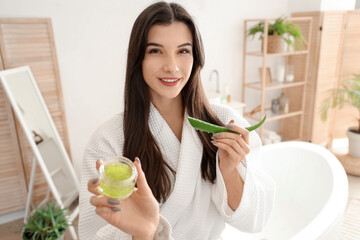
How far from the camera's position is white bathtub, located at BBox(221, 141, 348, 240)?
1923 mm

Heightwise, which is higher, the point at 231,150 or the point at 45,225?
the point at 231,150

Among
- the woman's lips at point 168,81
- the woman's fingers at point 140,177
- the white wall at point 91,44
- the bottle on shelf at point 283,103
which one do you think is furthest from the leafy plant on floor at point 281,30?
the woman's fingers at point 140,177

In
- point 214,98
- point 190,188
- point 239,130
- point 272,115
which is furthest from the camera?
point 272,115

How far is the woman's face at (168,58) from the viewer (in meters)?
0.96

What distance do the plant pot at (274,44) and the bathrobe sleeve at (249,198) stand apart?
2019mm

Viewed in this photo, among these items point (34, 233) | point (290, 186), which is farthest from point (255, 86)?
point (34, 233)

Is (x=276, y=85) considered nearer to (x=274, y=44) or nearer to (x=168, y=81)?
(x=274, y=44)

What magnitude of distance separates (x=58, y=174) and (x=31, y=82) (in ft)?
2.46

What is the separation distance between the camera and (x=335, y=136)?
3.61m

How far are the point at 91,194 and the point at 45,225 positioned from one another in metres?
1.06

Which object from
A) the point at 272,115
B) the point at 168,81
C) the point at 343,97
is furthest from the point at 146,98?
the point at 343,97

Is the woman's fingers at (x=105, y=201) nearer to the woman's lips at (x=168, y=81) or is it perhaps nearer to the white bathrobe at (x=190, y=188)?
the white bathrobe at (x=190, y=188)

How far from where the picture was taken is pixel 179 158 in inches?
42.1

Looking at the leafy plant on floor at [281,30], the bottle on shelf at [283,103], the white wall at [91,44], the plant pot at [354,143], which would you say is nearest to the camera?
the white wall at [91,44]
